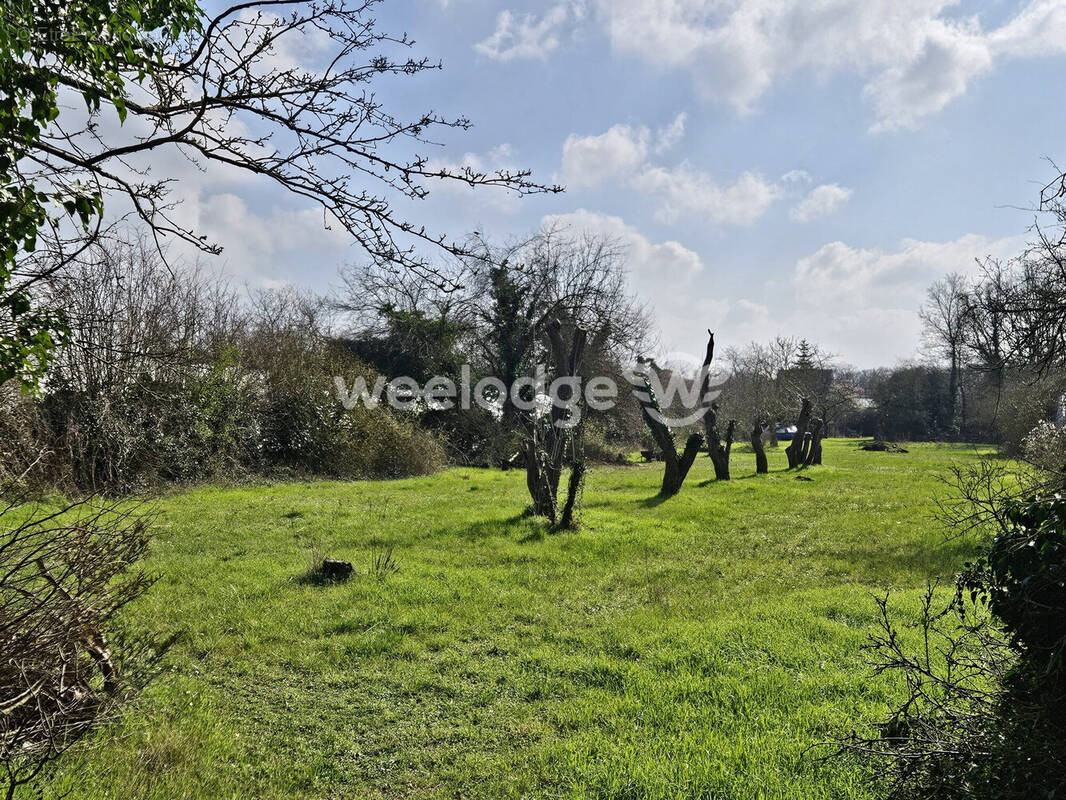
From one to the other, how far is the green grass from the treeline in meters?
4.20

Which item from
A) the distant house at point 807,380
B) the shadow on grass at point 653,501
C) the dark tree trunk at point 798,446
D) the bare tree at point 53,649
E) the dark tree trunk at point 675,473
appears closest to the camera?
the bare tree at point 53,649

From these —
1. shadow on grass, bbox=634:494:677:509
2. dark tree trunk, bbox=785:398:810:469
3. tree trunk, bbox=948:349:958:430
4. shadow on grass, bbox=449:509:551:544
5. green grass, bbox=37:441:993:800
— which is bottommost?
green grass, bbox=37:441:993:800

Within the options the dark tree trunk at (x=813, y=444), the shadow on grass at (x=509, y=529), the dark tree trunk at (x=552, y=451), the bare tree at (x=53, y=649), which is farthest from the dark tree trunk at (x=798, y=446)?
the bare tree at (x=53, y=649)

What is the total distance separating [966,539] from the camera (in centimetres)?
898

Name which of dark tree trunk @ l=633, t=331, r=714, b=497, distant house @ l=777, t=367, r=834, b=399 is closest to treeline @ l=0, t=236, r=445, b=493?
dark tree trunk @ l=633, t=331, r=714, b=497

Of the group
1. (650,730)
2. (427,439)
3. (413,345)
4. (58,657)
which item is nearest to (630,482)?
(427,439)

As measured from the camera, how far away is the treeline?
11023 millimetres

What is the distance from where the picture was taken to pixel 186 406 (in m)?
13.5

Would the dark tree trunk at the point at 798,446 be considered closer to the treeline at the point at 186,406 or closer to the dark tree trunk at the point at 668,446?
the dark tree trunk at the point at 668,446

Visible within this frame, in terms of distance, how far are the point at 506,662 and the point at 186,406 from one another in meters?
12.1

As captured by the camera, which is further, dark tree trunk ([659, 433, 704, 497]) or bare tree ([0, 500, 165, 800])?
dark tree trunk ([659, 433, 704, 497])

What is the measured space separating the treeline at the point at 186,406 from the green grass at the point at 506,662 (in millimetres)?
4196

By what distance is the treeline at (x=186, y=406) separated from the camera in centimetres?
1102

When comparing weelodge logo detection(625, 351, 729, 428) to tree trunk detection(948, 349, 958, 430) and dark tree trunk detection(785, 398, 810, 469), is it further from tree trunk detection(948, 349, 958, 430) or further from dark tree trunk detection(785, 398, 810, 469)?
tree trunk detection(948, 349, 958, 430)
